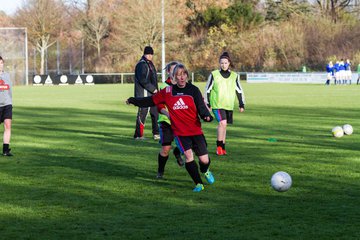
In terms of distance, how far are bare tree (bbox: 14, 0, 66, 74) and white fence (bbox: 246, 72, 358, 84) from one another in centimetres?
2692

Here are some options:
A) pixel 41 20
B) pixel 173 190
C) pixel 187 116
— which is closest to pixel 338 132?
pixel 187 116

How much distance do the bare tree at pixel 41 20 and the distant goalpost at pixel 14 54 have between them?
14.4m

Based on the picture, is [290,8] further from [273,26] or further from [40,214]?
[40,214]

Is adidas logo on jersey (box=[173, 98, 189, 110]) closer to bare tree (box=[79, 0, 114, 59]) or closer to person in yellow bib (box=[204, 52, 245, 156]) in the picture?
person in yellow bib (box=[204, 52, 245, 156])

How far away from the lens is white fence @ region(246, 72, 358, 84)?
61500 millimetres

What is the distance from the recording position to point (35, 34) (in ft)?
272

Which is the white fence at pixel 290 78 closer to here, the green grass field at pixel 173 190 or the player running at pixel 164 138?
the green grass field at pixel 173 190

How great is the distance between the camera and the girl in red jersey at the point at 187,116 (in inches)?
388

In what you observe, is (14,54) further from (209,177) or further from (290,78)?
(209,177)

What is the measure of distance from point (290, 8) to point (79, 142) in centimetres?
7143

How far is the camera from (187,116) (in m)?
A: 9.93

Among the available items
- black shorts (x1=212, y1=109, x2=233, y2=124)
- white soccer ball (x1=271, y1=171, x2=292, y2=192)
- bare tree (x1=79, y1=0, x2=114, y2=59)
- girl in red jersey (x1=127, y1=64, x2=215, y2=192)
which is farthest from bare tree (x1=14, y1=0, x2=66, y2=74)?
white soccer ball (x1=271, y1=171, x2=292, y2=192)

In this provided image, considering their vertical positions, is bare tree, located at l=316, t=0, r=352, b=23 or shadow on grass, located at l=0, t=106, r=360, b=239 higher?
bare tree, located at l=316, t=0, r=352, b=23

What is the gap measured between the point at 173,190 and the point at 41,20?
7533 cm
